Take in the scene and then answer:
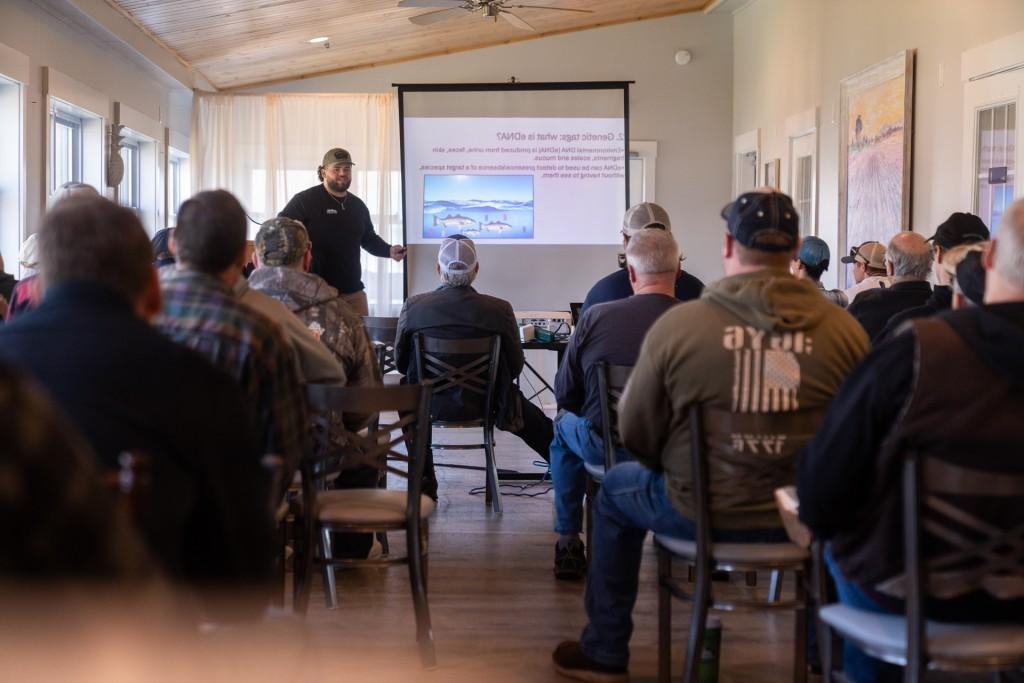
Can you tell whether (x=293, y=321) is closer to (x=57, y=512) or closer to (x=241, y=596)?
(x=241, y=596)

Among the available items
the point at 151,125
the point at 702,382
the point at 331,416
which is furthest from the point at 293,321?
the point at 151,125

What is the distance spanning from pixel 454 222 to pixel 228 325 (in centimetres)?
740

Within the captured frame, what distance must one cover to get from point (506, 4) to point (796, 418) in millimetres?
6924

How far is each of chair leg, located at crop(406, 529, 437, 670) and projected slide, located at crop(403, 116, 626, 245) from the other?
6460mm

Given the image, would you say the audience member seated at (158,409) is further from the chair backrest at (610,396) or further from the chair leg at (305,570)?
the chair backrest at (610,396)

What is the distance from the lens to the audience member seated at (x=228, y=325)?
2.39 metres

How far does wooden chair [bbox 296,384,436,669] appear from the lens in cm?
314

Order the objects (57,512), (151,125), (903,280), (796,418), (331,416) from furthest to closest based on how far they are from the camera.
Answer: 1. (151,125)
2. (903,280)
3. (331,416)
4. (796,418)
5. (57,512)

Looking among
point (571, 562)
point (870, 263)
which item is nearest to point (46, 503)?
point (571, 562)

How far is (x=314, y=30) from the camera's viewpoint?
9477 mm

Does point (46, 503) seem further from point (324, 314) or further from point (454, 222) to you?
point (454, 222)

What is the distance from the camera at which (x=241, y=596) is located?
5.26 feet

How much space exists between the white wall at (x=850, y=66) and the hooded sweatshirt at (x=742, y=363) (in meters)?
3.68

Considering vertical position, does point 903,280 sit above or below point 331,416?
above
